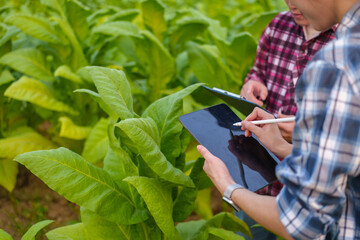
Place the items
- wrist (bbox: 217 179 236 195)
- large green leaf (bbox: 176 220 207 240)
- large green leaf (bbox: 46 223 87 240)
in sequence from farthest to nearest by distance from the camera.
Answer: large green leaf (bbox: 176 220 207 240)
large green leaf (bbox: 46 223 87 240)
wrist (bbox: 217 179 236 195)

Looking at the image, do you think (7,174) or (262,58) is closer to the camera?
(262,58)

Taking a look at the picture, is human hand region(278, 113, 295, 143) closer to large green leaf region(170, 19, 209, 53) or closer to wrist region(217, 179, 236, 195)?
wrist region(217, 179, 236, 195)

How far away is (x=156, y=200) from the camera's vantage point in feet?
5.06

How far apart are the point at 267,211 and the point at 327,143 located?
0.28 meters

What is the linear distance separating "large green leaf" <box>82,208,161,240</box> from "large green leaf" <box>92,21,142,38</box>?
1350mm

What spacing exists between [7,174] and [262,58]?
5.87 feet

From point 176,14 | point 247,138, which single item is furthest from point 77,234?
point 176,14

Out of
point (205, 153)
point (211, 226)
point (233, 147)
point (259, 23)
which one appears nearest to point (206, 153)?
point (205, 153)

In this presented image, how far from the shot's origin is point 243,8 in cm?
514

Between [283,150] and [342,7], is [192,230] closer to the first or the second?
[283,150]

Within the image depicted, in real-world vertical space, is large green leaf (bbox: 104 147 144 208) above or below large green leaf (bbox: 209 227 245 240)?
above

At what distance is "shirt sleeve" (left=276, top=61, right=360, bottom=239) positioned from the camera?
912 mm

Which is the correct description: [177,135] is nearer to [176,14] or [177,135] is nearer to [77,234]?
[77,234]

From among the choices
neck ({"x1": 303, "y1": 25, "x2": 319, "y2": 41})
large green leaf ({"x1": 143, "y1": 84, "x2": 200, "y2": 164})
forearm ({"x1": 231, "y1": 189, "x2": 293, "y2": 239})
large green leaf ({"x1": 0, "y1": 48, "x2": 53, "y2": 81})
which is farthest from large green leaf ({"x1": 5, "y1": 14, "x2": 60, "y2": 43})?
forearm ({"x1": 231, "y1": 189, "x2": 293, "y2": 239})
